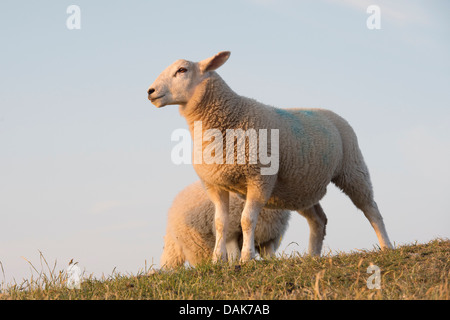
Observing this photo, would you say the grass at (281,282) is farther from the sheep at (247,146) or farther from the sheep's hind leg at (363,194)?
the sheep's hind leg at (363,194)

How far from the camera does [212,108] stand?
23.8 feet

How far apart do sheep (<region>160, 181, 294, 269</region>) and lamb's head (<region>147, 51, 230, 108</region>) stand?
318 centimetres

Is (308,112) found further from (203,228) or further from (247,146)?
(203,228)

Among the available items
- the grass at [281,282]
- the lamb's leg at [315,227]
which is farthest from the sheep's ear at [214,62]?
the lamb's leg at [315,227]

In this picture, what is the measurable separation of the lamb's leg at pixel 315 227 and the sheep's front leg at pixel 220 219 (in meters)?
2.20

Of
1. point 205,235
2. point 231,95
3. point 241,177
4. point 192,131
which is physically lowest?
point 205,235

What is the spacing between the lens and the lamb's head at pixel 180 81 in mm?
7103

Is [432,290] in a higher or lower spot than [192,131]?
lower

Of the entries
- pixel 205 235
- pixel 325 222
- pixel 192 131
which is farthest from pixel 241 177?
pixel 205 235

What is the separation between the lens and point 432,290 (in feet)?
15.4

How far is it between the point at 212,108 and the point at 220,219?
1.51 metres
